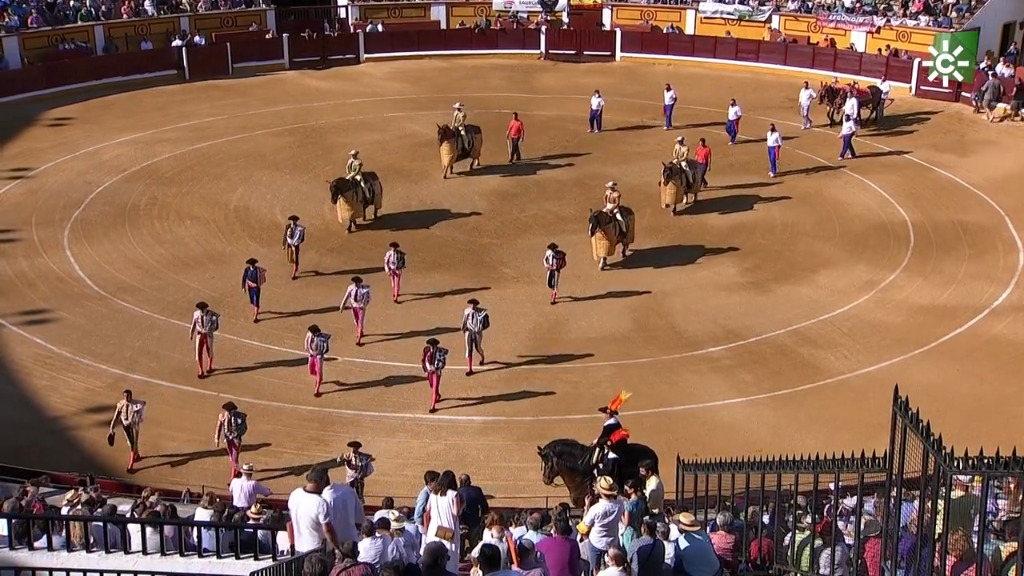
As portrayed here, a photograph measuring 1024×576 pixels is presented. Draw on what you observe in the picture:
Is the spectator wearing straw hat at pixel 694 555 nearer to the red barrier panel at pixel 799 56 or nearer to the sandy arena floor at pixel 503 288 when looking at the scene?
the sandy arena floor at pixel 503 288

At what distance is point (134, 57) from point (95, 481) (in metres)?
27.7

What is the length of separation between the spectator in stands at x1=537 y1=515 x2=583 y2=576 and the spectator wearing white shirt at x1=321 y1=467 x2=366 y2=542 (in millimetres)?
1709

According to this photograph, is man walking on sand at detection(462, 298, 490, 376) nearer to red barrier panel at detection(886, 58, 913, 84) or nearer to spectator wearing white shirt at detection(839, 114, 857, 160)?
spectator wearing white shirt at detection(839, 114, 857, 160)

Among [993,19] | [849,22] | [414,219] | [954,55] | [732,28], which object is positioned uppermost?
[993,19]

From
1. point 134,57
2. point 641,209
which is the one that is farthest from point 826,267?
point 134,57

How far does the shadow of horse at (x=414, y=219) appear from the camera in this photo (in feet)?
89.7

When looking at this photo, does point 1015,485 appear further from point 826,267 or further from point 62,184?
point 62,184

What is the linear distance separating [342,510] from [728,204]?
19.1 m

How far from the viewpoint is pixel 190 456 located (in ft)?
60.2

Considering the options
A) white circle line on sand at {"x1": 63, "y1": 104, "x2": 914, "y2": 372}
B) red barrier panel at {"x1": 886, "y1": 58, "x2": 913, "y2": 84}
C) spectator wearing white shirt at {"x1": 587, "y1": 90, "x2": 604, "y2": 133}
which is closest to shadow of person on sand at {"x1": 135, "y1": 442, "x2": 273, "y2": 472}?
white circle line on sand at {"x1": 63, "y1": 104, "x2": 914, "y2": 372}

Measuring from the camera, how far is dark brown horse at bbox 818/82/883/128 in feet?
115

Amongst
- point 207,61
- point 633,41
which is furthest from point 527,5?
point 207,61

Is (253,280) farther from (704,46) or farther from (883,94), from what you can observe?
(704,46)

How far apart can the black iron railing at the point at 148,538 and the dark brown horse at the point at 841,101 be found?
26579 mm
